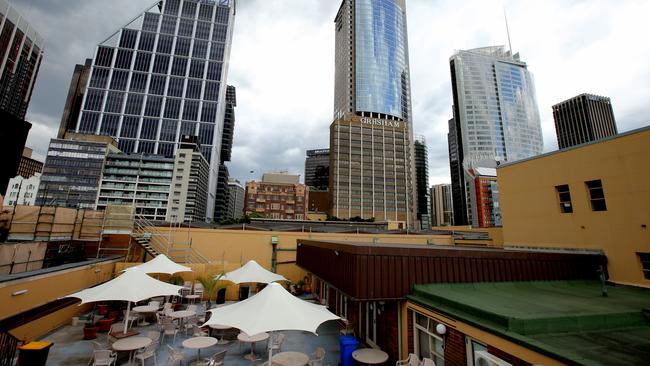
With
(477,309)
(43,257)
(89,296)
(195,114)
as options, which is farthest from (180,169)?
(477,309)

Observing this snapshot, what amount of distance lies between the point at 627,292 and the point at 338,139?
97971 mm

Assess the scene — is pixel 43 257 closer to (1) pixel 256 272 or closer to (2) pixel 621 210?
(1) pixel 256 272

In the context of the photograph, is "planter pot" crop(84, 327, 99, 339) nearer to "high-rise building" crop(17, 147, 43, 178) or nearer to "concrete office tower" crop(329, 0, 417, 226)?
"concrete office tower" crop(329, 0, 417, 226)

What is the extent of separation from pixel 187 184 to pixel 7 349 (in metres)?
99.1

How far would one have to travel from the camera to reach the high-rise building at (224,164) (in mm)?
153250

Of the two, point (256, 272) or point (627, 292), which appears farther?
point (256, 272)

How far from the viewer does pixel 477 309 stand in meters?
6.23

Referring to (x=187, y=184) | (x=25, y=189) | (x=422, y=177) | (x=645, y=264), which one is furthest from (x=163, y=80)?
(x=422, y=177)

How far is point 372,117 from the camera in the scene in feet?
388

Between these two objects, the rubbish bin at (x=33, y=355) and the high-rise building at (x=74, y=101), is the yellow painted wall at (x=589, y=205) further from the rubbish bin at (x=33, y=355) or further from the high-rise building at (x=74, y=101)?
the high-rise building at (x=74, y=101)

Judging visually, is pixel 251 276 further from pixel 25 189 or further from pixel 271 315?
pixel 25 189

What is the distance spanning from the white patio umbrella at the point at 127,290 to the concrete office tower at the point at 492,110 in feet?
441

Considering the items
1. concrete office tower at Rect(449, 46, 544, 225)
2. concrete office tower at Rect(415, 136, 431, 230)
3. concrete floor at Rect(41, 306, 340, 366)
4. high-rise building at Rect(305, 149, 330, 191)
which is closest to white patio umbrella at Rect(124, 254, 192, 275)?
concrete floor at Rect(41, 306, 340, 366)

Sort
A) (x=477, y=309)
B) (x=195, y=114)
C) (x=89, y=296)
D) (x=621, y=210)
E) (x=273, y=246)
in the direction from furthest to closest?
(x=195, y=114) → (x=273, y=246) → (x=621, y=210) → (x=89, y=296) → (x=477, y=309)
